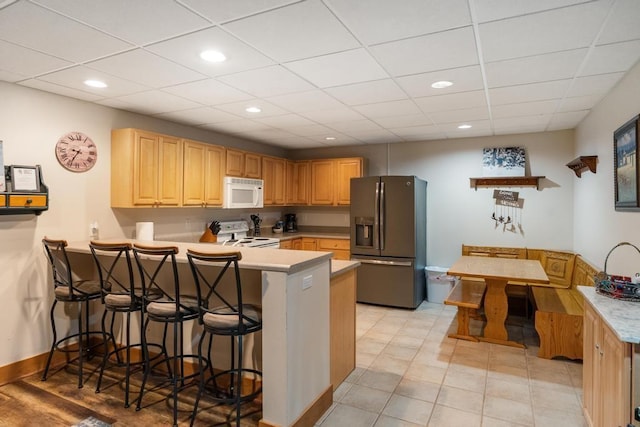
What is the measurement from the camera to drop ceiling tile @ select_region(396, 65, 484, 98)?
2.80 m

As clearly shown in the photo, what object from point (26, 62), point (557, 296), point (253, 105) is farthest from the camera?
point (557, 296)

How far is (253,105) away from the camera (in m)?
3.74

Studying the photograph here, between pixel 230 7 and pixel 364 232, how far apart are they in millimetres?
→ 3955

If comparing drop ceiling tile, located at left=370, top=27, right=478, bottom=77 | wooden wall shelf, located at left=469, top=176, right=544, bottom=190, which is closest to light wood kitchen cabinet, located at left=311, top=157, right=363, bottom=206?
wooden wall shelf, located at left=469, top=176, right=544, bottom=190

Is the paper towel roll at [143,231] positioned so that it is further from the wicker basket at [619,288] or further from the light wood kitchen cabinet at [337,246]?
the wicker basket at [619,288]

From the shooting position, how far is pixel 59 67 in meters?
2.69

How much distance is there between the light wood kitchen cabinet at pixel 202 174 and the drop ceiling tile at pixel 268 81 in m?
1.41

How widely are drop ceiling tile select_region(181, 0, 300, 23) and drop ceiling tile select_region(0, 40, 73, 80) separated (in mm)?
1351

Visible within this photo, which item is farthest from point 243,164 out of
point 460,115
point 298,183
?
point 460,115

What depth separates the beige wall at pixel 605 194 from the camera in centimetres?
273

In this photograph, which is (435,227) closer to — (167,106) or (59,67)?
(167,106)

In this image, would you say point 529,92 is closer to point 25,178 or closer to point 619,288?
point 619,288

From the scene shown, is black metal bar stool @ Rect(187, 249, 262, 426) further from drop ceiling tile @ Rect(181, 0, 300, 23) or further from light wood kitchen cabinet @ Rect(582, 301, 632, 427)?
light wood kitchen cabinet @ Rect(582, 301, 632, 427)

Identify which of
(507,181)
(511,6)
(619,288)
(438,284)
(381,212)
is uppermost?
→ (511,6)
